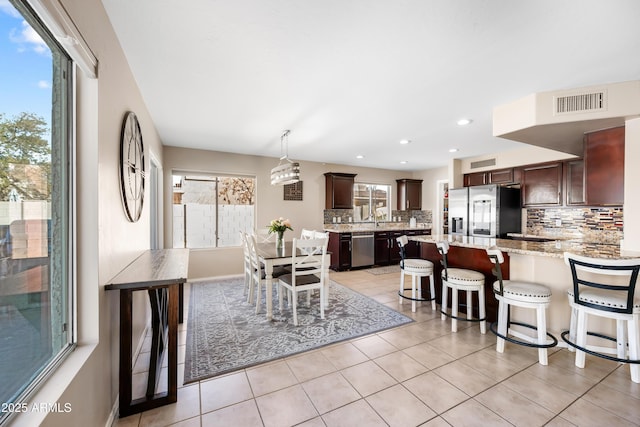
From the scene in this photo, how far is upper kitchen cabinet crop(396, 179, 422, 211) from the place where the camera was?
688 centimetres

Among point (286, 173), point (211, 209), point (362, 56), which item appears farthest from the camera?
point (211, 209)

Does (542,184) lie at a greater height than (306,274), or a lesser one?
greater

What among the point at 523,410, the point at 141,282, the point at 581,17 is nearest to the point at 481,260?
the point at 523,410

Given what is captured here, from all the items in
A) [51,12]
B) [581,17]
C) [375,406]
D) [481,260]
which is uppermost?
[581,17]

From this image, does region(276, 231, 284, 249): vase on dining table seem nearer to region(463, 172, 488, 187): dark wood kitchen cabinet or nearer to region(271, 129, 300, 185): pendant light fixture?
region(271, 129, 300, 185): pendant light fixture

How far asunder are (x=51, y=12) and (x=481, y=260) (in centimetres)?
373

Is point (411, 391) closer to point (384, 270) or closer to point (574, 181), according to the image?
point (384, 270)

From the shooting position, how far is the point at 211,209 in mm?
5051

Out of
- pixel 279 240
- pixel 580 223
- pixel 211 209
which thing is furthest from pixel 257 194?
pixel 580 223

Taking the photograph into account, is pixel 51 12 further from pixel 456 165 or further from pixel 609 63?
pixel 456 165

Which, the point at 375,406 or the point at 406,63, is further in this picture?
the point at 406,63

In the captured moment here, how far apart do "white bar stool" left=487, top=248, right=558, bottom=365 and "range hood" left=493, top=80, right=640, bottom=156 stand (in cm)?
137

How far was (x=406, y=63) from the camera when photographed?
2037 millimetres

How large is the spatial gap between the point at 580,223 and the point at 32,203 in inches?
250
